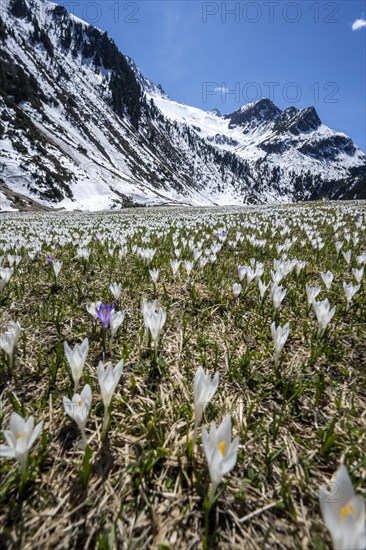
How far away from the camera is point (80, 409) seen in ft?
4.86

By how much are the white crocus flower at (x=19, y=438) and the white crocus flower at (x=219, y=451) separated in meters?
0.70

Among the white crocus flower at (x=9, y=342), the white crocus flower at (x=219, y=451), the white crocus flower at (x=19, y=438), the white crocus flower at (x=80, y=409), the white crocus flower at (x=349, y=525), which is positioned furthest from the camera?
the white crocus flower at (x=9, y=342)

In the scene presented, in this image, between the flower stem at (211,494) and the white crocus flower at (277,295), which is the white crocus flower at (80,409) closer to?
the flower stem at (211,494)

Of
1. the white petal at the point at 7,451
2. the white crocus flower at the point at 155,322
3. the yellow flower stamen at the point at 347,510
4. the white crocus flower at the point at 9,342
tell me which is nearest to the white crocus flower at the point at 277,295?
the white crocus flower at the point at 155,322

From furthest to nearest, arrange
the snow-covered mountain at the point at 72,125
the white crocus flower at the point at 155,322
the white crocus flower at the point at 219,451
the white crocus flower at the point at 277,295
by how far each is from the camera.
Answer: the snow-covered mountain at the point at 72,125
the white crocus flower at the point at 277,295
the white crocus flower at the point at 155,322
the white crocus flower at the point at 219,451

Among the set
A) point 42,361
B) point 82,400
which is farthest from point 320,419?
point 42,361

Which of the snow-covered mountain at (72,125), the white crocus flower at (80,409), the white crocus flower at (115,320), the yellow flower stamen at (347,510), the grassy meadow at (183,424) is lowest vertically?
the grassy meadow at (183,424)

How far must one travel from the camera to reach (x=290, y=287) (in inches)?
145

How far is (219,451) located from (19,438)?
854 millimetres

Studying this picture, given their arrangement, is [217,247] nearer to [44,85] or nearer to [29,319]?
[29,319]

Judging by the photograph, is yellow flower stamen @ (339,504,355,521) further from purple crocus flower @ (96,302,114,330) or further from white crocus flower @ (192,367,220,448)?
purple crocus flower @ (96,302,114,330)

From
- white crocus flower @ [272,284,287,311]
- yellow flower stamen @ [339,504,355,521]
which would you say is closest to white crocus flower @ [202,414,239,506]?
yellow flower stamen @ [339,504,355,521]

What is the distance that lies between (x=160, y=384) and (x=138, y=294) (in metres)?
1.62

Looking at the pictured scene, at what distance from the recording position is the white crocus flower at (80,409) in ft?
4.81
